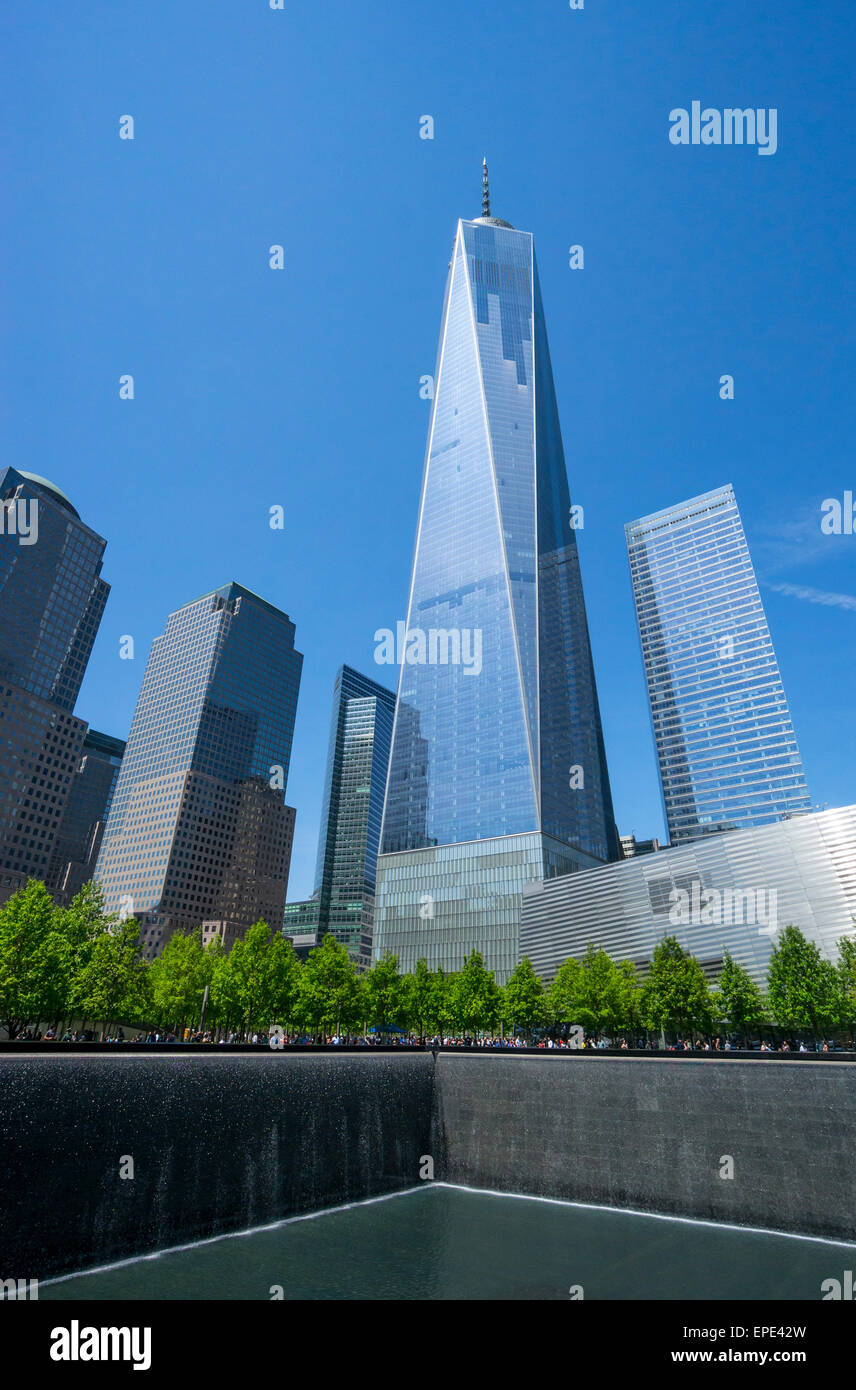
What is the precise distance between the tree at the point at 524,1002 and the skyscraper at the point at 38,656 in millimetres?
120794

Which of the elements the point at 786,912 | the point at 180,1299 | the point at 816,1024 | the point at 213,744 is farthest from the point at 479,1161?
the point at 213,744

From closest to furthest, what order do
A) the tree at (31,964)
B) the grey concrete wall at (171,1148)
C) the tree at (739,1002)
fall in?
1. the grey concrete wall at (171,1148)
2. the tree at (31,964)
3. the tree at (739,1002)

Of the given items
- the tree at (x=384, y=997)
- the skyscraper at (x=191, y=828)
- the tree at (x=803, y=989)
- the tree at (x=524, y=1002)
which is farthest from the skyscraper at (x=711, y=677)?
the tree at (x=384, y=997)

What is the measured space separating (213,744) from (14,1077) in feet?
577

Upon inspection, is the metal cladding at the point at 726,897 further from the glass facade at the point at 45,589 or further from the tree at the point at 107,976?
the glass facade at the point at 45,589

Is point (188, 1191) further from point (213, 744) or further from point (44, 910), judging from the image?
point (213, 744)

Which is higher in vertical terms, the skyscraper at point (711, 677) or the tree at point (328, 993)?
the skyscraper at point (711, 677)

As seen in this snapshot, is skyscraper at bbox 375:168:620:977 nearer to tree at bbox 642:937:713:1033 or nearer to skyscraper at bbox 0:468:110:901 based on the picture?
tree at bbox 642:937:713:1033

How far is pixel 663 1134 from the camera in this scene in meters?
30.7

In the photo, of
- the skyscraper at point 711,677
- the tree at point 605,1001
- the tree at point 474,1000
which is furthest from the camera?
the skyscraper at point 711,677

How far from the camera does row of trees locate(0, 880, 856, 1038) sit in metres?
53.2

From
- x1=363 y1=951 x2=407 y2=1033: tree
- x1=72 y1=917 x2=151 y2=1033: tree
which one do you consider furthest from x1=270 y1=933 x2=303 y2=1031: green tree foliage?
x1=72 y1=917 x2=151 y2=1033: tree

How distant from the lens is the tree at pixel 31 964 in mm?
49750

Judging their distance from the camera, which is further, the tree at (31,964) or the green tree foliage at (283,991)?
the green tree foliage at (283,991)
